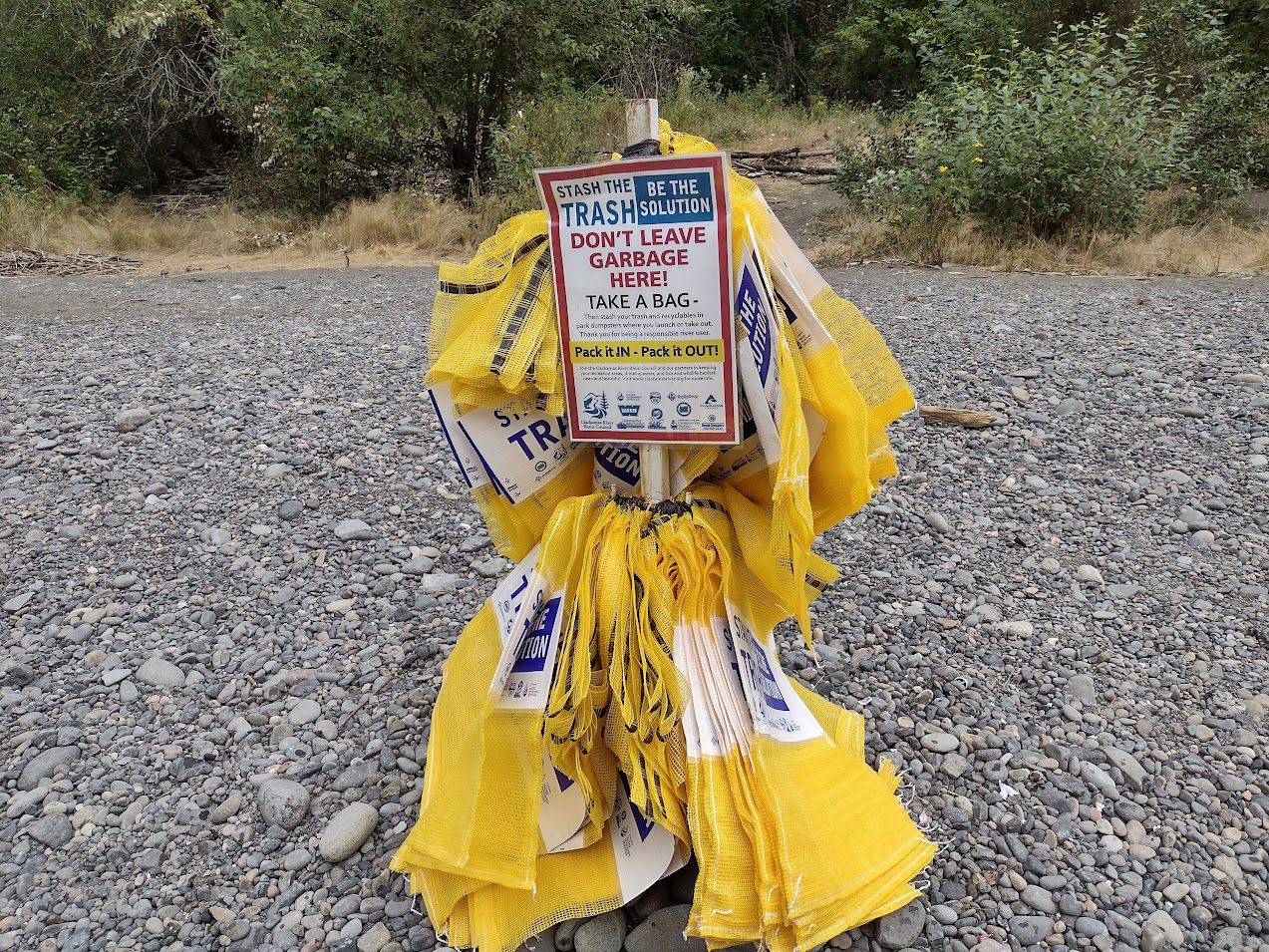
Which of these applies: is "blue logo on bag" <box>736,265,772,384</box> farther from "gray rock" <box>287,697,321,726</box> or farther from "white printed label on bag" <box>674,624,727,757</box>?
"gray rock" <box>287,697,321,726</box>

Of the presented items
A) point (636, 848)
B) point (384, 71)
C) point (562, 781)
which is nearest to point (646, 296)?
point (562, 781)

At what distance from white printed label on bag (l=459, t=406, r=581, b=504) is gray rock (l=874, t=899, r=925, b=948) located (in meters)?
1.17

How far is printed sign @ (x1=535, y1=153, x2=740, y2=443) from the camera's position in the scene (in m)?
1.62

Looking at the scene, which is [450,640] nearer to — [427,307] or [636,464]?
[636,464]

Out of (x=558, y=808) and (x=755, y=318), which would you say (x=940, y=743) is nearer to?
(x=558, y=808)

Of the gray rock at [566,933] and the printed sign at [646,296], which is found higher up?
the printed sign at [646,296]

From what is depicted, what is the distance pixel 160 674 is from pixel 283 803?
0.83 m

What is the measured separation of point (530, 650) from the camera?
1940 mm

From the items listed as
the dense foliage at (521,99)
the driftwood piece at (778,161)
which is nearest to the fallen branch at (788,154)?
the driftwood piece at (778,161)

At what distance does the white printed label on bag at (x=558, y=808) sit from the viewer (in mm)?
1977

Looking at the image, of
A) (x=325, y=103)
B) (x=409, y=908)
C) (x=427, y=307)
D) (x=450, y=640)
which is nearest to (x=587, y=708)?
(x=409, y=908)

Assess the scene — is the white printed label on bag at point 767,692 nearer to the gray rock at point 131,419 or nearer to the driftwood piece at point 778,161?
the gray rock at point 131,419

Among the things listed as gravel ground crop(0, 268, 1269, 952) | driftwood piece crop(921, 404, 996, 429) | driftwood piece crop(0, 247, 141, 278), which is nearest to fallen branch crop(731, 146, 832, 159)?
driftwood piece crop(0, 247, 141, 278)

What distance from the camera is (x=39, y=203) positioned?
11.1 m
